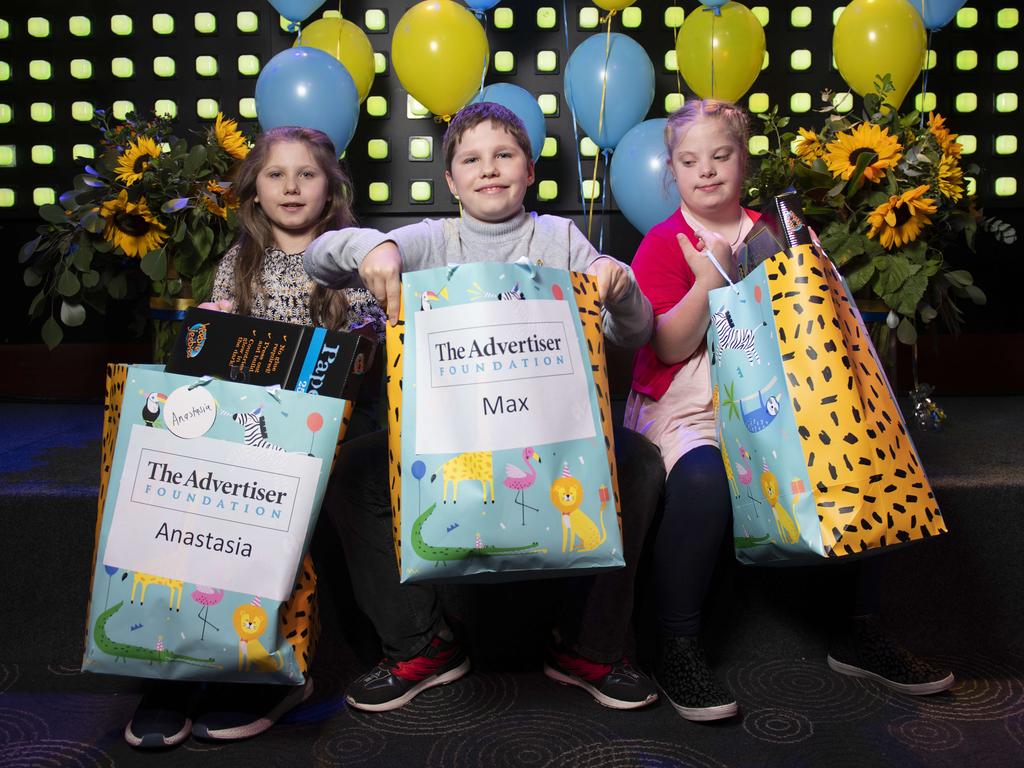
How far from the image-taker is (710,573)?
1.27 m

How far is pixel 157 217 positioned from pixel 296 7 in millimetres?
753

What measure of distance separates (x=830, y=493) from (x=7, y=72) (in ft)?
8.47

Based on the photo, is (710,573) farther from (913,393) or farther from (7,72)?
(7,72)

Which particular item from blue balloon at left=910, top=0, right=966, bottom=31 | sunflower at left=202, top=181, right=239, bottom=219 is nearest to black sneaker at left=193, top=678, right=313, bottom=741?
sunflower at left=202, top=181, right=239, bottom=219

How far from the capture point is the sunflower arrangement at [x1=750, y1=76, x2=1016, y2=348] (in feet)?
5.55

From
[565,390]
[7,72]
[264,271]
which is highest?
[7,72]

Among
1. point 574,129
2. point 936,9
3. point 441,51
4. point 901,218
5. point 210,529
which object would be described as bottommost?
point 210,529

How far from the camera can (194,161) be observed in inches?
69.1

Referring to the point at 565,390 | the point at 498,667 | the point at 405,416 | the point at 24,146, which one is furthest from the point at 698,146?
the point at 24,146

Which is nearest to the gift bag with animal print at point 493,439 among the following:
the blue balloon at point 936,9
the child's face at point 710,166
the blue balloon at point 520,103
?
the child's face at point 710,166

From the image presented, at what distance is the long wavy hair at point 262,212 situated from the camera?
155 cm

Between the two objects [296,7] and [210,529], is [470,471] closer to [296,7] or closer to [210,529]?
[210,529]

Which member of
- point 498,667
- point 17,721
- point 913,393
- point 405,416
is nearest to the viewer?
point 405,416

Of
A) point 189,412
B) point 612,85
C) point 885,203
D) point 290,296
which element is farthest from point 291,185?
point 885,203
